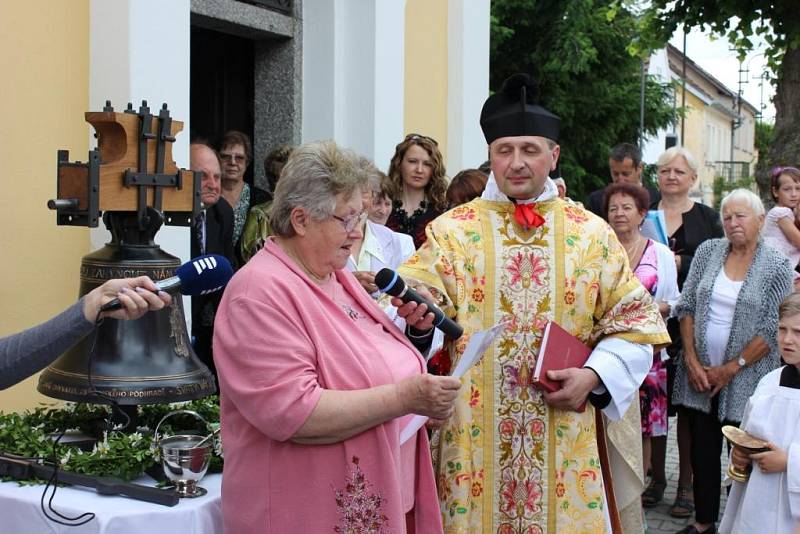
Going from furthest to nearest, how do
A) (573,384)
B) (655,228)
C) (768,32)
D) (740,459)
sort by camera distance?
1. (768,32)
2. (655,228)
3. (740,459)
4. (573,384)

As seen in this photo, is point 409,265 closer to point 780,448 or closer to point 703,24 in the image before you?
point 780,448

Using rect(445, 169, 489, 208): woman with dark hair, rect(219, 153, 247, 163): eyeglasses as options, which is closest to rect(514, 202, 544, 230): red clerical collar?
rect(445, 169, 489, 208): woman with dark hair

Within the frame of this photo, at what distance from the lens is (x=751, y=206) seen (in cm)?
579

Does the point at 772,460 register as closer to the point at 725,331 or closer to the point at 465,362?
the point at 725,331

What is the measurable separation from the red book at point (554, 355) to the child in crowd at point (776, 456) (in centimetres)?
147

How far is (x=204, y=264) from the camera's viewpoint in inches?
110

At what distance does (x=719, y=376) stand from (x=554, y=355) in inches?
104

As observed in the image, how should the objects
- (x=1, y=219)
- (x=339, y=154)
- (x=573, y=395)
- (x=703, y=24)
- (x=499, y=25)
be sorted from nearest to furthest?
(x=339, y=154), (x=573, y=395), (x=1, y=219), (x=703, y=24), (x=499, y=25)

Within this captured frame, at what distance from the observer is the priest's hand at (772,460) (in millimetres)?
4395

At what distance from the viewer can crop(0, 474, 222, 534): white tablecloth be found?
8.79ft

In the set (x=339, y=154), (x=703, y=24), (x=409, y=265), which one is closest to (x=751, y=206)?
(x=409, y=265)

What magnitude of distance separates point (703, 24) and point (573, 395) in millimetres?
11381

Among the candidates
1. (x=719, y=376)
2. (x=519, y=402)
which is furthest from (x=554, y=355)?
(x=719, y=376)

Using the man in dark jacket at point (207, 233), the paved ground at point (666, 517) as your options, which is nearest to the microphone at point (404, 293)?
the man in dark jacket at point (207, 233)
